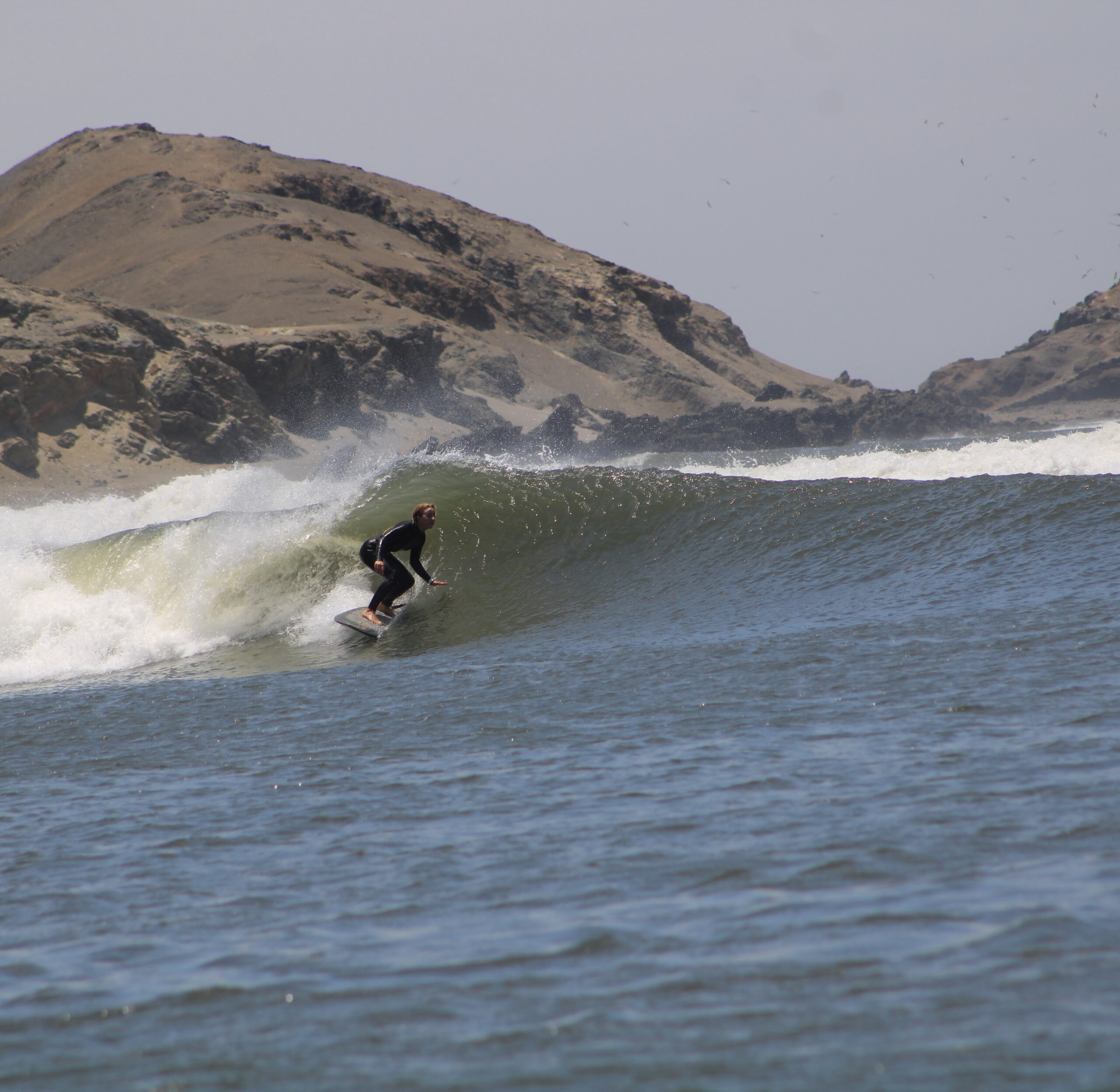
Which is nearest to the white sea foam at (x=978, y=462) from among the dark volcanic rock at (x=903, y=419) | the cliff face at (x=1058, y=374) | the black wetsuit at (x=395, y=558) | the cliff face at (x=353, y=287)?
the black wetsuit at (x=395, y=558)

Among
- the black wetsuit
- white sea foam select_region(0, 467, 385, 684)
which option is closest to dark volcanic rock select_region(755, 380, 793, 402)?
white sea foam select_region(0, 467, 385, 684)

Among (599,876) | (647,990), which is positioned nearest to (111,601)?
(599,876)

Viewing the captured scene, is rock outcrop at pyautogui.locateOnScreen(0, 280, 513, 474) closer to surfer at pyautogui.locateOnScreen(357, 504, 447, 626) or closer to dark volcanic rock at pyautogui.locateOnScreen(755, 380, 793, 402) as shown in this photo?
surfer at pyautogui.locateOnScreen(357, 504, 447, 626)

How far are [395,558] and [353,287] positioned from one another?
245ft

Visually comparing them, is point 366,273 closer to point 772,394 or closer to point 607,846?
point 772,394

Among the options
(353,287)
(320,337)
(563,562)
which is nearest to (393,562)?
(563,562)

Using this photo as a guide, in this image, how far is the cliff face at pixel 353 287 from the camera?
227 feet

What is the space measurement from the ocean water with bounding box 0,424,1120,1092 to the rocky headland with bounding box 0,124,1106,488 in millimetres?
35478

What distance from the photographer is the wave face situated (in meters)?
10.4

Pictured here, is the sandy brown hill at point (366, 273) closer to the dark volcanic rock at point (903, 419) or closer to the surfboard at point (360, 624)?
the dark volcanic rock at point (903, 419)

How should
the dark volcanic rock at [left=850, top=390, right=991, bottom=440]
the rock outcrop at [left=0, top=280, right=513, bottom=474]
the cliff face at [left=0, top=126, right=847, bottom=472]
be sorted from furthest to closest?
the dark volcanic rock at [left=850, top=390, right=991, bottom=440], the cliff face at [left=0, top=126, right=847, bottom=472], the rock outcrop at [left=0, top=280, right=513, bottom=474]

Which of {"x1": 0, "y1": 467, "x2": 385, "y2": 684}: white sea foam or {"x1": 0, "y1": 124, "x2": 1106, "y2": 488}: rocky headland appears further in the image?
{"x1": 0, "y1": 124, "x2": 1106, "y2": 488}: rocky headland

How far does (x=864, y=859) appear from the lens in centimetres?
383

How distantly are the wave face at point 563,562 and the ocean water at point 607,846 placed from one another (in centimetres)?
15
